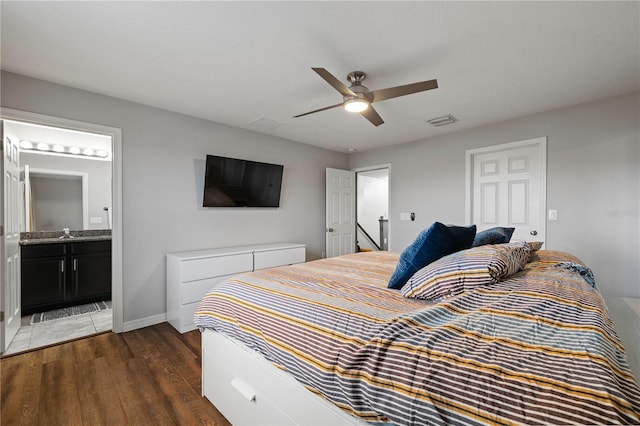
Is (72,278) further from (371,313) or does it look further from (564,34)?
(564,34)

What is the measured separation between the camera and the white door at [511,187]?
3.53 m

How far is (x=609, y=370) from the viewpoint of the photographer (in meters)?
0.69

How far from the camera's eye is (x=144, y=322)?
10.4 feet

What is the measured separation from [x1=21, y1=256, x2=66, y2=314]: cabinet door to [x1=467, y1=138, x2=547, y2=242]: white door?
5.43 metres

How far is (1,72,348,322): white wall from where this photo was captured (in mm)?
2768

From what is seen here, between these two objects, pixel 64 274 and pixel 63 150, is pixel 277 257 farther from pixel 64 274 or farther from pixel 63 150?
pixel 63 150

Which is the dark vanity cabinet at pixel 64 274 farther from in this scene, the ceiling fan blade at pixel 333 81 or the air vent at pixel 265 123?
the ceiling fan blade at pixel 333 81

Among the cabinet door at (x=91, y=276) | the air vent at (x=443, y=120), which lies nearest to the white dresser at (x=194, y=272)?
the cabinet door at (x=91, y=276)

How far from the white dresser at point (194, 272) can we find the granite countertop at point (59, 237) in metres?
1.39

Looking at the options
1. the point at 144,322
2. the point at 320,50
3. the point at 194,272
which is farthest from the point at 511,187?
the point at 144,322

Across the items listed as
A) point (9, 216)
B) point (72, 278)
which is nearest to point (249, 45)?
point (9, 216)

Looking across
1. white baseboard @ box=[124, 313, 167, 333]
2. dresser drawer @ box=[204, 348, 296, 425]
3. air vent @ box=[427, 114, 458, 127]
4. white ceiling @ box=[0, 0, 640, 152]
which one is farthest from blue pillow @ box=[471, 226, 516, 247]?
white baseboard @ box=[124, 313, 167, 333]

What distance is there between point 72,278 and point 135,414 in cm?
279

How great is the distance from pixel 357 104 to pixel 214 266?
91.1 inches
